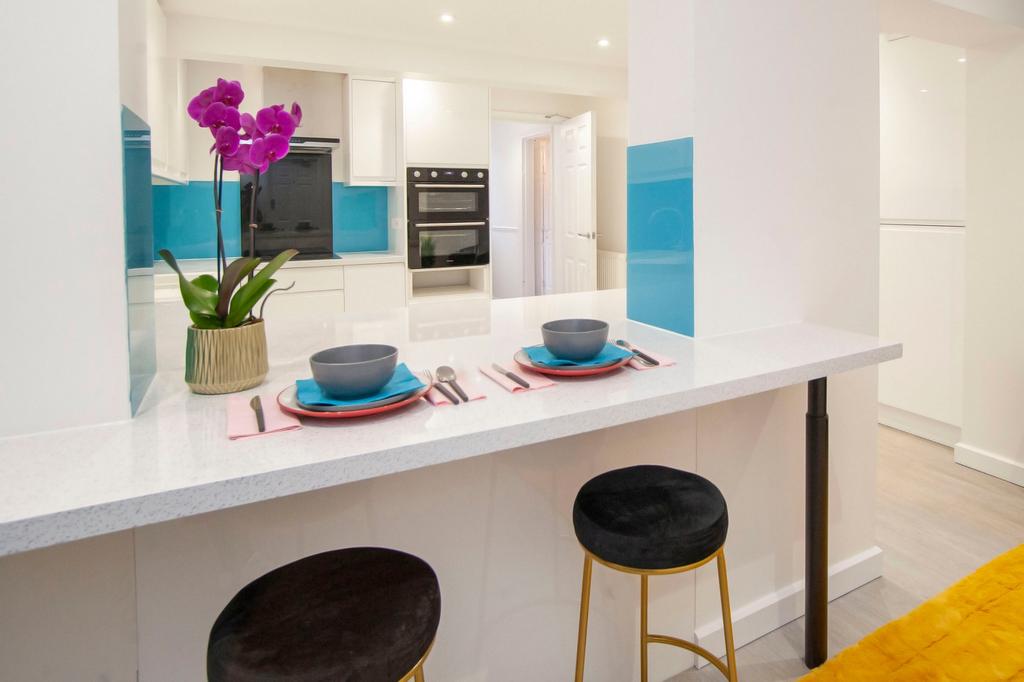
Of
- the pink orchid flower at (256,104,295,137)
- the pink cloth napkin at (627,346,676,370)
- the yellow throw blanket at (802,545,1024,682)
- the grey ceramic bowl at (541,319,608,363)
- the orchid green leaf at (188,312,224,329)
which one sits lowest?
the yellow throw blanket at (802,545,1024,682)

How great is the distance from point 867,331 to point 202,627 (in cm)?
214

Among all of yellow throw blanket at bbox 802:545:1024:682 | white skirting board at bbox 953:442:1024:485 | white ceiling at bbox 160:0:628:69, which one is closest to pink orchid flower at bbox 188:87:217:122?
yellow throw blanket at bbox 802:545:1024:682

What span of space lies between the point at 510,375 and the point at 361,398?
0.33 metres

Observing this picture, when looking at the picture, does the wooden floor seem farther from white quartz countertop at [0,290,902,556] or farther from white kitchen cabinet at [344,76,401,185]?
white kitchen cabinet at [344,76,401,185]

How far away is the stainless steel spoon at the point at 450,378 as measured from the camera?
1.18 m

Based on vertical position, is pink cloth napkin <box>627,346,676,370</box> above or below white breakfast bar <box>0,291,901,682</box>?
above

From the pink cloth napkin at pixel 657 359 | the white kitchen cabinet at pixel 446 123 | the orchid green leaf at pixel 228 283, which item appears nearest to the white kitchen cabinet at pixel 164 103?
the white kitchen cabinet at pixel 446 123

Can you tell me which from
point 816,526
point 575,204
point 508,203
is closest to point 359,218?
point 575,204

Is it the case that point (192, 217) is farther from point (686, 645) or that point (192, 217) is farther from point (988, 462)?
point (988, 462)

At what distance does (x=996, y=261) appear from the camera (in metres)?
3.00

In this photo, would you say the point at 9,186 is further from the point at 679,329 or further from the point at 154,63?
the point at 154,63

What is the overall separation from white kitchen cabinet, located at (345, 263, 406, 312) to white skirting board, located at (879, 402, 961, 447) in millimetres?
3343

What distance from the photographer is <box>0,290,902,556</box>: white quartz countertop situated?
2.63 ft

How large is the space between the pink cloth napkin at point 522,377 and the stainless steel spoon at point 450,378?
0.26 ft
